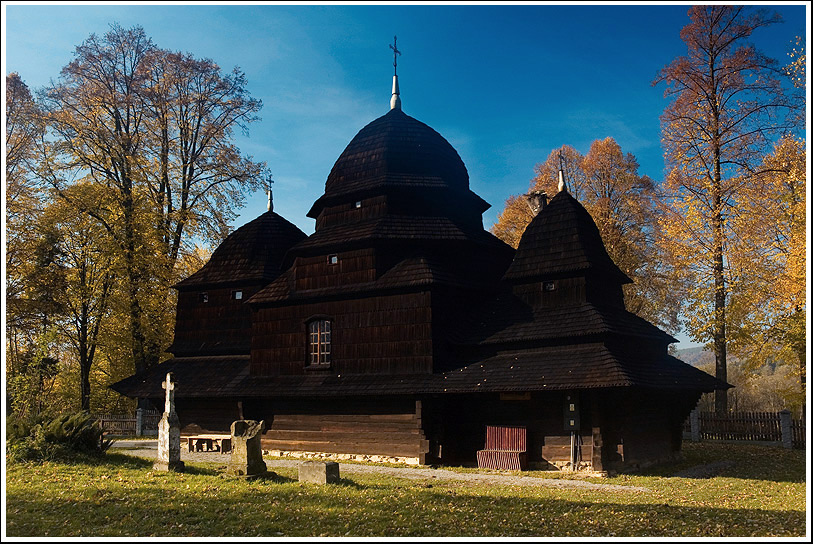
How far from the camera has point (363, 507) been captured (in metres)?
10.5

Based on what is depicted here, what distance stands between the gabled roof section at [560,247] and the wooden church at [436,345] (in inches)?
2.0

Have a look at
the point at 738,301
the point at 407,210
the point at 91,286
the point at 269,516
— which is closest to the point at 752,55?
the point at 738,301

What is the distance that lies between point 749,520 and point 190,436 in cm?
1760

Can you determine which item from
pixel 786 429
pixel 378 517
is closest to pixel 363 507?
pixel 378 517

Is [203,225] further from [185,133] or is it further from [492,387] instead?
[492,387]

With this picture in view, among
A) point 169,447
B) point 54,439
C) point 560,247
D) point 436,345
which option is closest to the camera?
point 169,447

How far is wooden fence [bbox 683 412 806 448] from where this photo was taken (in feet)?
73.8

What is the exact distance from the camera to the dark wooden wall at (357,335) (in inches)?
733

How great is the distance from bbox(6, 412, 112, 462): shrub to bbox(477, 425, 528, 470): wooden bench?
31.0 ft

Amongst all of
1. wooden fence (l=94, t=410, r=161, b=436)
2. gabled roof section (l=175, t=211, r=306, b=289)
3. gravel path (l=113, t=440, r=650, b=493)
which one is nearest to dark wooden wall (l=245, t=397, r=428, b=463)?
gravel path (l=113, t=440, r=650, b=493)

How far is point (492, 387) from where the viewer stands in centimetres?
1644

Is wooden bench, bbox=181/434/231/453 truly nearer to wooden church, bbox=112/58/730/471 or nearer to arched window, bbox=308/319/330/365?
wooden church, bbox=112/58/730/471

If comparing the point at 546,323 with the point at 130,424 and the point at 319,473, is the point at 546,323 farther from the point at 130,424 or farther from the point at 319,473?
the point at 130,424

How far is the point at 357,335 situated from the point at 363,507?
367 inches
